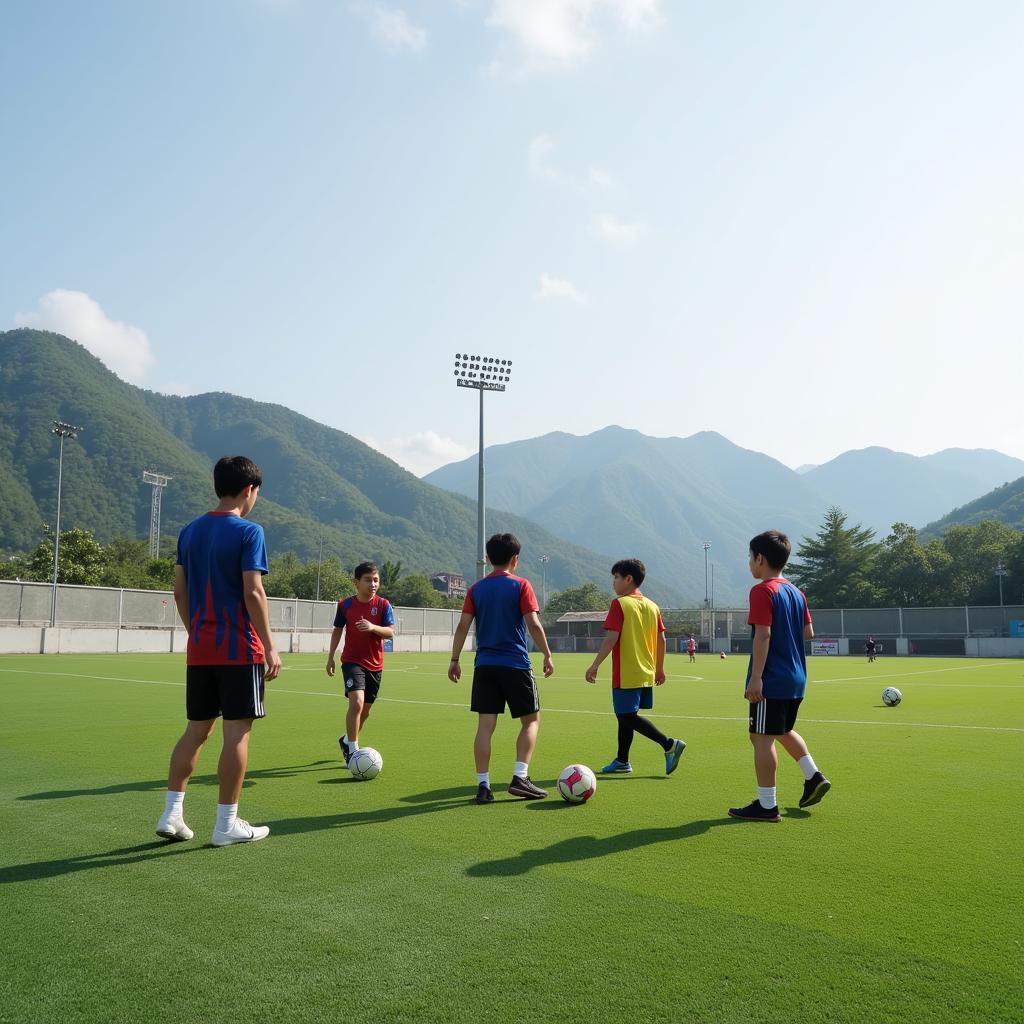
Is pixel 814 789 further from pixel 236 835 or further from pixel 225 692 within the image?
pixel 225 692

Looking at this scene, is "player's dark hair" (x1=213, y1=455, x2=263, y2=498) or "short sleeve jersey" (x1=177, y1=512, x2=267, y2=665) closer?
"short sleeve jersey" (x1=177, y1=512, x2=267, y2=665)

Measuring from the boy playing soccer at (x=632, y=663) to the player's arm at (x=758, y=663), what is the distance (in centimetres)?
169

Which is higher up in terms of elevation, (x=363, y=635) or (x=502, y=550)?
(x=502, y=550)

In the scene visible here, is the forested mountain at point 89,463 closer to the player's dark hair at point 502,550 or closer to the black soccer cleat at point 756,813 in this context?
the player's dark hair at point 502,550

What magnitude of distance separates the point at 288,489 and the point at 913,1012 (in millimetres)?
199911

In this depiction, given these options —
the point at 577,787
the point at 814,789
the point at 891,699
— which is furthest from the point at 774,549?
the point at 891,699

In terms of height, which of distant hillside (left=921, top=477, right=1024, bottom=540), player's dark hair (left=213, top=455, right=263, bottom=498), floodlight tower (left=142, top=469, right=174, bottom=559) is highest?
distant hillside (left=921, top=477, right=1024, bottom=540)

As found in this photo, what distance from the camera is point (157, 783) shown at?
7117 millimetres

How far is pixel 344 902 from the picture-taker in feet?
13.0

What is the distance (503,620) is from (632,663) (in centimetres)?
161

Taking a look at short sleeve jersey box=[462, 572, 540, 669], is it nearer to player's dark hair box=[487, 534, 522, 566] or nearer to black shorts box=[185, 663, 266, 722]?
player's dark hair box=[487, 534, 522, 566]

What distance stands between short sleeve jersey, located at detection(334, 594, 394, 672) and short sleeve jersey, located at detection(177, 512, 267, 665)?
3115mm

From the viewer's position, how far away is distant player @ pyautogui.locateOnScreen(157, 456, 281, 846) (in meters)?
5.02

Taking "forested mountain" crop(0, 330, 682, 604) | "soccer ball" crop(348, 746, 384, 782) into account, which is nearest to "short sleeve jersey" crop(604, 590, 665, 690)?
"soccer ball" crop(348, 746, 384, 782)
